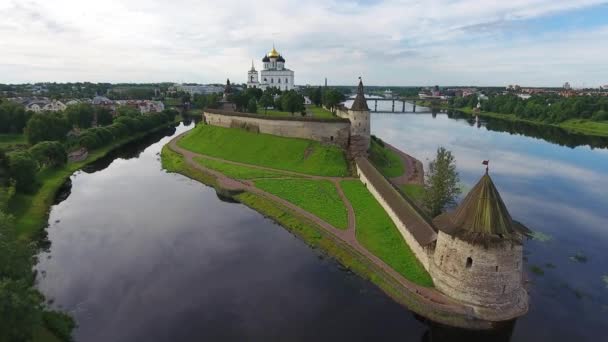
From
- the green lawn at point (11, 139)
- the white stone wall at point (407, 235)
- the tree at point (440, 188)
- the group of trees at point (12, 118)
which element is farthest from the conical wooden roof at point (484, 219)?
the group of trees at point (12, 118)

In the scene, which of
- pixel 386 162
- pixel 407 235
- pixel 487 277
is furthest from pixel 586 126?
pixel 487 277

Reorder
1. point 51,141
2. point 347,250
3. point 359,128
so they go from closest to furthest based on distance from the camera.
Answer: point 347,250 < point 359,128 < point 51,141

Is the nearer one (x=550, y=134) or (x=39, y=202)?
(x=39, y=202)

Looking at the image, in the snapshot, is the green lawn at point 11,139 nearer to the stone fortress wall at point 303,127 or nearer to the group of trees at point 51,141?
the group of trees at point 51,141

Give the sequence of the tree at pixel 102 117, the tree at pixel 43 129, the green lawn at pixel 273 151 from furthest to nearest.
→ the tree at pixel 102 117 < the tree at pixel 43 129 < the green lawn at pixel 273 151

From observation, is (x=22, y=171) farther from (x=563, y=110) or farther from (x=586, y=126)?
(x=563, y=110)

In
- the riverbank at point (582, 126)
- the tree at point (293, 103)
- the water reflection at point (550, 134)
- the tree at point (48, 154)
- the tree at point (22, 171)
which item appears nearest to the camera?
the tree at point (22, 171)
